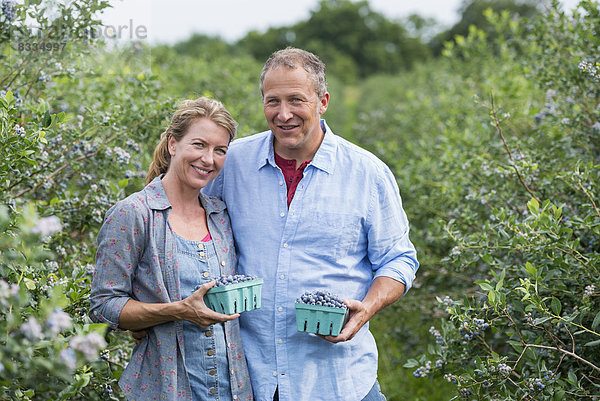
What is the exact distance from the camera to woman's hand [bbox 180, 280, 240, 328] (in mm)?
1948

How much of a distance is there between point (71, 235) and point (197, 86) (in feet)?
16.8

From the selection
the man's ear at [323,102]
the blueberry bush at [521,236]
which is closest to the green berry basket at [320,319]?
the blueberry bush at [521,236]

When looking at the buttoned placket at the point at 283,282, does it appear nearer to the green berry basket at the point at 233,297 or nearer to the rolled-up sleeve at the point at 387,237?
the green berry basket at the point at 233,297

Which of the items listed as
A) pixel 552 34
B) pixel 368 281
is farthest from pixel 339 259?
pixel 552 34

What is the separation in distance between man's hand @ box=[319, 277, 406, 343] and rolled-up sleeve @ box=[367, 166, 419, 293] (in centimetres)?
4

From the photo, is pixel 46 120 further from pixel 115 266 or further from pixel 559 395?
pixel 559 395

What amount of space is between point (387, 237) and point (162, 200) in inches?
35.5

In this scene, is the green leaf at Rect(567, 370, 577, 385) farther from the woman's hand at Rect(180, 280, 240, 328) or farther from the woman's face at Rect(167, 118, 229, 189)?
the woman's face at Rect(167, 118, 229, 189)

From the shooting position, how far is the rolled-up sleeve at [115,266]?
201cm

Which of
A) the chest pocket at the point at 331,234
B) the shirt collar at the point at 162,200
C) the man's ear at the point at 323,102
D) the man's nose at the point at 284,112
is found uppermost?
the man's ear at the point at 323,102

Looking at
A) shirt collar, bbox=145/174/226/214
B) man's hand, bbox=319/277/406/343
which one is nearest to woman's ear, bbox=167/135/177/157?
shirt collar, bbox=145/174/226/214

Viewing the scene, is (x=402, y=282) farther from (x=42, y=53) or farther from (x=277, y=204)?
(x=42, y=53)

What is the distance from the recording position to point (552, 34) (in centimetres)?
418

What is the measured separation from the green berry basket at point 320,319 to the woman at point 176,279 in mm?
249
